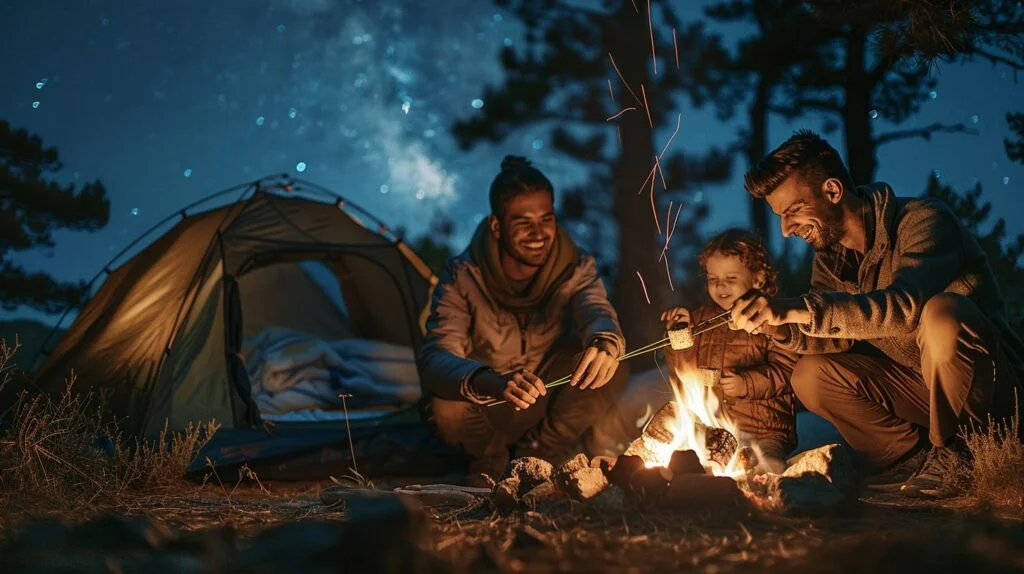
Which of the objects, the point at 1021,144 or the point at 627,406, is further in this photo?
the point at 1021,144

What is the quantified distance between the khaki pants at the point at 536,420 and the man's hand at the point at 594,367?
2.46 feet

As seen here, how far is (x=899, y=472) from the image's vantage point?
3.93 meters

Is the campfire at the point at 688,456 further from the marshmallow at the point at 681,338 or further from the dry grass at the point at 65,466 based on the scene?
the dry grass at the point at 65,466

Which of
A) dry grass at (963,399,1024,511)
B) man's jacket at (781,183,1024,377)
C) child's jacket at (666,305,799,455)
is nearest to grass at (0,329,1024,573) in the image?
dry grass at (963,399,1024,511)

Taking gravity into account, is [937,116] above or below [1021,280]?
above

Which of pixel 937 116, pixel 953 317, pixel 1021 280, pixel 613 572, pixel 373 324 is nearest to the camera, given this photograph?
pixel 613 572

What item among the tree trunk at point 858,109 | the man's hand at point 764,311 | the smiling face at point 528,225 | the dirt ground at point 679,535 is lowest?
the dirt ground at point 679,535

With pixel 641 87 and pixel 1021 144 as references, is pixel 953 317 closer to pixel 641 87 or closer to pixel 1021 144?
pixel 1021 144

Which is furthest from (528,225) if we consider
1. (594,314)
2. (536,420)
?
(536,420)

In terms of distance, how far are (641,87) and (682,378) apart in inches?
268

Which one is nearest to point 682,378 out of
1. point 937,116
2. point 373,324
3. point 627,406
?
point 627,406

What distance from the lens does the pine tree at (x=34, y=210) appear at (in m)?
11.1

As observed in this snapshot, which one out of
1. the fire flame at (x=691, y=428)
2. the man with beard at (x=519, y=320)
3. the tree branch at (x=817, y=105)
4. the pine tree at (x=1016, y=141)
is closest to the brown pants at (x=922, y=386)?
the fire flame at (x=691, y=428)

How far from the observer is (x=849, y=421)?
157 inches
